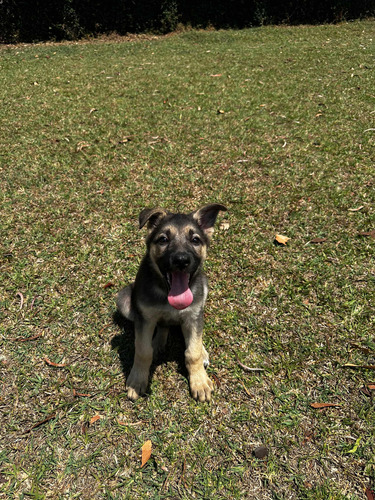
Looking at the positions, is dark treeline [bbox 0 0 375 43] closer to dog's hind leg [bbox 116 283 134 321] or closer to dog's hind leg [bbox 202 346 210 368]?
dog's hind leg [bbox 116 283 134 321]

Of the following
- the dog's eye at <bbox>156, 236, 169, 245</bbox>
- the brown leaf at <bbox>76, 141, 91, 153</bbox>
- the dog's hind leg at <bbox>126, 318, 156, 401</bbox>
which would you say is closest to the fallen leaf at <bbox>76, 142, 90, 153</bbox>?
the brown leaf at <bbox>76, 141, 91, 153</bbox>

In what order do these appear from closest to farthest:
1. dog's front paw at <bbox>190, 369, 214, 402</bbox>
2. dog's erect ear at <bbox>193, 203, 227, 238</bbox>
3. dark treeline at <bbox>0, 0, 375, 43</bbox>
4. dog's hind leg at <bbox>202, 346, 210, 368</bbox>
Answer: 1. dog's front paw at <bbox>190, 369, 214, 402</bbox>
2. dog's erect ear at <bbox>193, 203, 227, 238</bbox>
3. dog's hind leg at <bbox>202, 346, 210, 368</bbox>
4. dark treeline at <bbox>0, 0, 375, 43</bbox>

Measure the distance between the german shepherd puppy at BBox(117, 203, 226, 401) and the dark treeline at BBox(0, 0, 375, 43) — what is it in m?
21.1

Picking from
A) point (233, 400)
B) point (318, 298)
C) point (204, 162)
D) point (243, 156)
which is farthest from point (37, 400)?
point (243, 156)

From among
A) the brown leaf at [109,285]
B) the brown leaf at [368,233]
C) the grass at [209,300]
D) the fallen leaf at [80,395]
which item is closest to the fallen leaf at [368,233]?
the brown leaf at [368,233]

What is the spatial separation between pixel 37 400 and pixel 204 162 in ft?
16.5

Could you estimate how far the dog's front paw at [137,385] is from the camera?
315 cm

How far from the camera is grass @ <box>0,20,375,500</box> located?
273 cm

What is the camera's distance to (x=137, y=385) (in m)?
3.17

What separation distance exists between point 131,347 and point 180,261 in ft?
4.51

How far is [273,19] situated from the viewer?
20.8m

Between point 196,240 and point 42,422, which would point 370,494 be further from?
point 42,422

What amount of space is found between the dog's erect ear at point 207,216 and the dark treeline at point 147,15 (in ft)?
68.8

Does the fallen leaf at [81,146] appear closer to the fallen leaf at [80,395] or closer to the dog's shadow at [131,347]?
the dog's shadow at [131,347]
